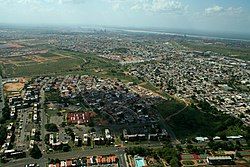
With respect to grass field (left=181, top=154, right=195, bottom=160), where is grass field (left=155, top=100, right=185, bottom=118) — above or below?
above

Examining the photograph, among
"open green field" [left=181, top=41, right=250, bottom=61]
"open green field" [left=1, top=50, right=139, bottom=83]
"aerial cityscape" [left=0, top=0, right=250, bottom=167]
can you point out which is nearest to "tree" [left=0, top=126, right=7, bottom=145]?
"aerial cityscape" [left=0, top=0, right=250, bottom=167]

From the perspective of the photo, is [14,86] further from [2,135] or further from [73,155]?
[73,155]

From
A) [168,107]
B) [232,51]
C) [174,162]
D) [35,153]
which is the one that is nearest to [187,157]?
[174,162]

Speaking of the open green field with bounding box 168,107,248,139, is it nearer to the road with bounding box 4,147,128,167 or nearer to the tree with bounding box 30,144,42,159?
the road with bounding box 4,147,128,167

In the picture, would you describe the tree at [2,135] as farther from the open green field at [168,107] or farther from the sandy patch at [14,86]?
the open green field at [168,107]

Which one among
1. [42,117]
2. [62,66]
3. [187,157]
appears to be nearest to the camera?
[187,157]

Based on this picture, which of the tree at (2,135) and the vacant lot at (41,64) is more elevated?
the tree at (2,135)

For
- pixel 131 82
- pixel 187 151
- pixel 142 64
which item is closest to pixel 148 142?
pixel 187 151

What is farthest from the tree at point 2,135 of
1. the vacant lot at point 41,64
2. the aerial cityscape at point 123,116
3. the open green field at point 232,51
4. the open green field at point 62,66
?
the open green field at point 232,51

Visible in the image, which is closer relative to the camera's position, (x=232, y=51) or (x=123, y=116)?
(x=123, y=116)

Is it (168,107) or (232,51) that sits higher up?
(168,107)

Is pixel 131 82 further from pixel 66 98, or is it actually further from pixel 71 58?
pixel 71 58
